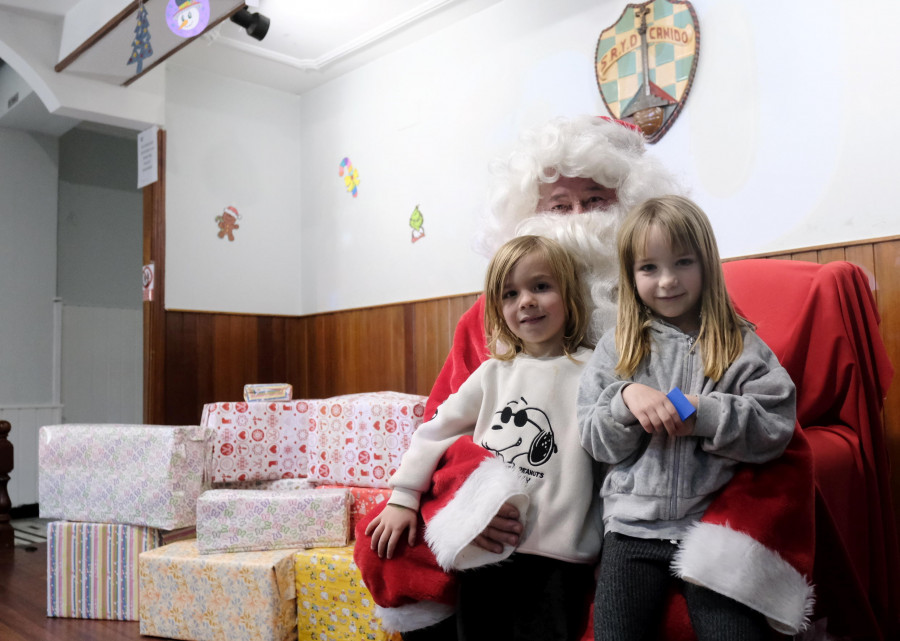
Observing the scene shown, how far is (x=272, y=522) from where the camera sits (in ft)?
6.73

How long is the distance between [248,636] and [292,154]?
10.4ft

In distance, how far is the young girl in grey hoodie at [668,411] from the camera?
3.32ft

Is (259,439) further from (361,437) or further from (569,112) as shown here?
(569,112)

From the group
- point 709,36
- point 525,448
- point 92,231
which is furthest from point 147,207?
point 525,448

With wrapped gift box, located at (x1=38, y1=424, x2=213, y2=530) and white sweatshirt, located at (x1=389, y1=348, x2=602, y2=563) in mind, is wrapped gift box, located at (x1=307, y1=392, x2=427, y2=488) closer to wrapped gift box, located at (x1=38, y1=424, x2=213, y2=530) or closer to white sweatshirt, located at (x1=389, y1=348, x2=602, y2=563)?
wrapped gift box, located at (x1=38, y1=424, x2=213, y2=530)

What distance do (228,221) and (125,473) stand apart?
219cm

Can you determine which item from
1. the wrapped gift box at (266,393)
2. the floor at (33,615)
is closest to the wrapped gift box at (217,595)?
the floor at (33,615)

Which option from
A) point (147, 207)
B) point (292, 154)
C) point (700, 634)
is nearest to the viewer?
point (700, 634)

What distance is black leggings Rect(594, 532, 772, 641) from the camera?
0.97 meters

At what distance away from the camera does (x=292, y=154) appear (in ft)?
14.5

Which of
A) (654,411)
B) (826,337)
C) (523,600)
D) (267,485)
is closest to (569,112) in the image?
(826,337)

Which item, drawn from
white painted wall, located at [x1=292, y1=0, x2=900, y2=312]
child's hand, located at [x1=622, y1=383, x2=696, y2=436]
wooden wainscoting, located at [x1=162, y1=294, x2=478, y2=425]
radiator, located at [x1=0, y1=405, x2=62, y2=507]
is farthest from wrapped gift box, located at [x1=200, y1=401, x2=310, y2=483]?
radiator, located at [x1=0, y1=405, x2=62, y2=507]

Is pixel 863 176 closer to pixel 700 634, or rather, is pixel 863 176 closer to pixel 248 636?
pixel 700 634

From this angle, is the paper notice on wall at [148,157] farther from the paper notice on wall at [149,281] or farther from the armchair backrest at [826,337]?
the armchair backrest at [826,337]
